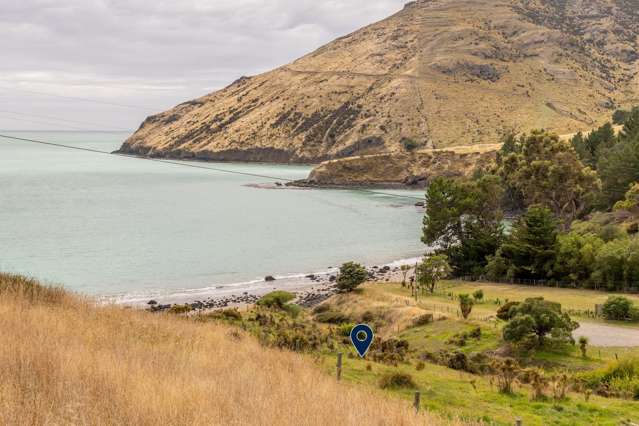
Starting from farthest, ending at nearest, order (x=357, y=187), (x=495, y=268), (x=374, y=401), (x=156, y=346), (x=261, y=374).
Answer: (x=357, y=187), (x=495, y=268), (x=156, y=346), (x=261, y=374), (x=374, y=401)

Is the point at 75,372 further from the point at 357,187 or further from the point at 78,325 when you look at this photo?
the point at 357,187

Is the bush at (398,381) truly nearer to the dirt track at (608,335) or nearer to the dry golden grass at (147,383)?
the dry golden grass at (147,383)

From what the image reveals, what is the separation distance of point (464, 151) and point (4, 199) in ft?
347

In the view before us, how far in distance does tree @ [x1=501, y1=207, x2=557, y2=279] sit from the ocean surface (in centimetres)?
2154

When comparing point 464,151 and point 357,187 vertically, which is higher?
point 464,151

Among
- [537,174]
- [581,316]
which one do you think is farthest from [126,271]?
[537,174]

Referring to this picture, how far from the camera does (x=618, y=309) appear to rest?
36.4 metres

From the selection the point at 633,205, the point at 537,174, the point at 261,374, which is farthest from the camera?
the point at 537,174

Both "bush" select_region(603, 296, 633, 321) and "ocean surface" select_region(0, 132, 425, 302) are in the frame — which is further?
"ocean surface" select_region(0, 132, 425, 302)

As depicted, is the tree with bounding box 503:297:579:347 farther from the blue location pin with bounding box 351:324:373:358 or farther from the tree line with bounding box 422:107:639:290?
the tree line with bounding box 422:107:639:290

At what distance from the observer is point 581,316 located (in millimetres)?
38000

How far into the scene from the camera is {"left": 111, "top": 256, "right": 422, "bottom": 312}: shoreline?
165 feet

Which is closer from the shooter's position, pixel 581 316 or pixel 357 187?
pixel 581 316

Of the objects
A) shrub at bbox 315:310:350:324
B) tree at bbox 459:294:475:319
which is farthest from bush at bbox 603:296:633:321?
shrub at bbox 315:310:350:324
